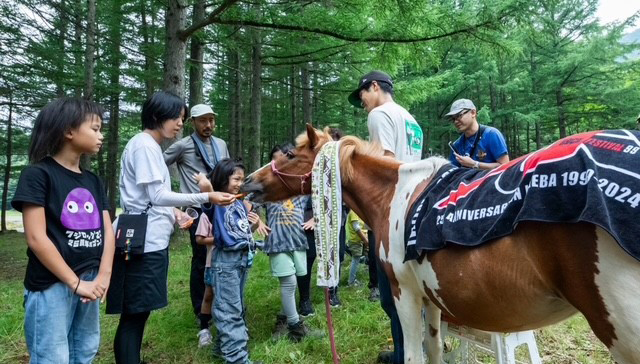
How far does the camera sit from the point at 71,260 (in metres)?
2.05

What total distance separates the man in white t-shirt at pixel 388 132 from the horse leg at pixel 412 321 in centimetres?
49

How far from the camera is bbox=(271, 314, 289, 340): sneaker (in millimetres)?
4047

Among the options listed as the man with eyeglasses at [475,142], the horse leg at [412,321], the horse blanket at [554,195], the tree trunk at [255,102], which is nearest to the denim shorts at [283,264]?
the horse leg at [412,321]

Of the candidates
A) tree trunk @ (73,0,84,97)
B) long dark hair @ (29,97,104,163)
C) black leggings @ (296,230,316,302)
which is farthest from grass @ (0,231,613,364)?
tree trunk @ (73,0,84,97)

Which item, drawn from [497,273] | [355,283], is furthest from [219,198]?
[355,283]

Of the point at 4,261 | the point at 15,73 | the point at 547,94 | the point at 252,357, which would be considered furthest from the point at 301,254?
the point at 547,94

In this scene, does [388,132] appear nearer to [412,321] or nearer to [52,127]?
[412,321]

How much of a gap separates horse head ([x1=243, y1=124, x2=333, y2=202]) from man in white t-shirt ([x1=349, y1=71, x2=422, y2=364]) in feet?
1.62

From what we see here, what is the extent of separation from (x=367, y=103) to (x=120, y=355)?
2912 millimetres

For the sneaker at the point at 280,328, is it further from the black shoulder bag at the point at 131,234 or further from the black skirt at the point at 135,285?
the black shoulder bag at the point at 131,234

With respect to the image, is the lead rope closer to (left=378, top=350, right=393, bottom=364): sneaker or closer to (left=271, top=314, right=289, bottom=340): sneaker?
(left=378, top=350, right=393, bottom=364): sneaker

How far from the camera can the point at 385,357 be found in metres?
3.54

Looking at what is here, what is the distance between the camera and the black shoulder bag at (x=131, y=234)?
7.97ft

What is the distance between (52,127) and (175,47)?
16.5 ft
